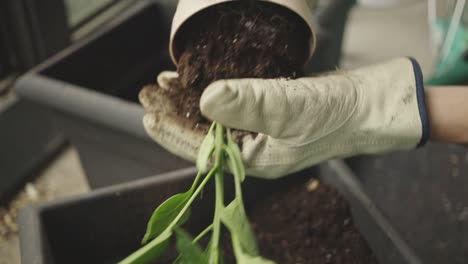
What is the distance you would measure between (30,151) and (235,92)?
0.98 m

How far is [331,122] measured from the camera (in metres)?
0.57

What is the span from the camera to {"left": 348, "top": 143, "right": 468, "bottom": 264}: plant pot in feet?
2.86

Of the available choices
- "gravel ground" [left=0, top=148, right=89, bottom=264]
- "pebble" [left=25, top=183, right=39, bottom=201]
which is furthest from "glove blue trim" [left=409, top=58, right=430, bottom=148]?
"pebble" [left=25, top=183, right=39, bottom=201]

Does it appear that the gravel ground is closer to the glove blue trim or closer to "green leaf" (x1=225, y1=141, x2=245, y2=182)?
"green leaf" (x1=225, y1=141, x2=245, y2=182)

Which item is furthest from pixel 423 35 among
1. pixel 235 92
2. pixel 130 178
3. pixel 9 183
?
pixel 235 92

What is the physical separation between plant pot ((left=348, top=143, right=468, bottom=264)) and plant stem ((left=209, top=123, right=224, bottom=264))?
48 centimetres

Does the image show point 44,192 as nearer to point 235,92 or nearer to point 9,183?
point 9,183

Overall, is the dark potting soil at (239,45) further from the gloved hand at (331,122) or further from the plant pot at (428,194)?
the plant pot at (428,194)

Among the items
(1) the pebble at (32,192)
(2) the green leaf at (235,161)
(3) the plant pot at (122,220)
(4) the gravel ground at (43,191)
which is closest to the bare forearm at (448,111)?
(3) the plant pot at (122,220)

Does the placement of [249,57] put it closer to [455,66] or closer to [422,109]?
[422,109]

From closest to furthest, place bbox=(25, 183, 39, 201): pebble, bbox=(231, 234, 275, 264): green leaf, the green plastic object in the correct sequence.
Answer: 1. bbox=(231, 234, 275, 264): green leaf
2. the green plastic object
3. bbox=(25, 183, 39, 201): pebble

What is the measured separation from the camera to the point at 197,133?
61 centimetres

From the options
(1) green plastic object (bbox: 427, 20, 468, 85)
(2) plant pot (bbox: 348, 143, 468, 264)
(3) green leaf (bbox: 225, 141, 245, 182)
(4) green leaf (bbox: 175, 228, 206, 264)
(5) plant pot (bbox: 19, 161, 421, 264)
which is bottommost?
(2) plant pot (bbox: 348, 143, 468, 264)

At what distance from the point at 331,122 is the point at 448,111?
15cm
